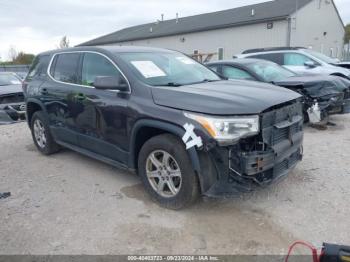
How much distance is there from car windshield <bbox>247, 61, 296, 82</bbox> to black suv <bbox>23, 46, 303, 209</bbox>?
260cm

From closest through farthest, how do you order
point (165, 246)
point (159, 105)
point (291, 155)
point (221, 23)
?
point (165, 246) → point (159, 105) → point (291, 155) → point (221, 23)

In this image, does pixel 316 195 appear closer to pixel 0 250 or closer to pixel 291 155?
Result: pixel 291 155

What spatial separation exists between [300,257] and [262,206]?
3.06ft

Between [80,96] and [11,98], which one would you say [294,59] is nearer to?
[80,96]

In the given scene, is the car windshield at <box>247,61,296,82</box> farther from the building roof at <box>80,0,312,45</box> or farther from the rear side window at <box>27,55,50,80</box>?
the building roof at <box>80,0,312,45</box>

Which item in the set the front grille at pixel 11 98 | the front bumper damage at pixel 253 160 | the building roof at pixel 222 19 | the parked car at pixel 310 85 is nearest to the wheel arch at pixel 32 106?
the front grille at pixel 11 98

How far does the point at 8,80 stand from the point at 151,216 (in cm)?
874

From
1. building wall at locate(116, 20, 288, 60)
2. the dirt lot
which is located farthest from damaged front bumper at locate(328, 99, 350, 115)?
building wall at locate(116, 20, 288, 60)

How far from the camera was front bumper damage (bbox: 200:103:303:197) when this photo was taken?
315cm

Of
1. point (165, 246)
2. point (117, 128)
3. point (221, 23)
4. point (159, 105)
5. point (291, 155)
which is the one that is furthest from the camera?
point (221, 23)

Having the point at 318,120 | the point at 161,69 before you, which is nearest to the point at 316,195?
the point at 161,69

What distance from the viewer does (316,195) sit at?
391cm

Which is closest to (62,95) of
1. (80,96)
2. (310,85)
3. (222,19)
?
(80,96)

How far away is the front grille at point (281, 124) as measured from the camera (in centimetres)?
328
